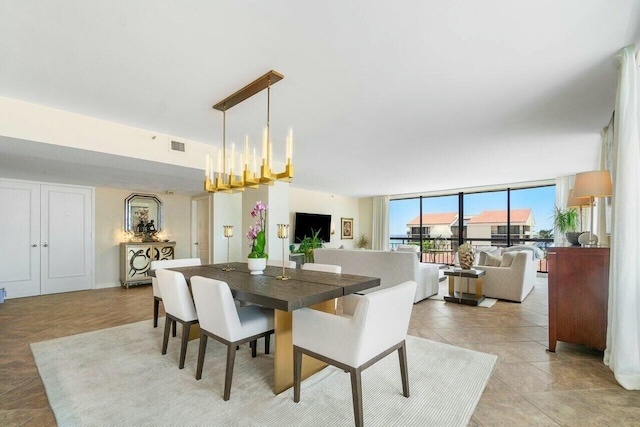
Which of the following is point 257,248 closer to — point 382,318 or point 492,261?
point 382,318

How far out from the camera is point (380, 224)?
10289 millimetres

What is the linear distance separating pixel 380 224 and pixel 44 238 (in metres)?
8.49

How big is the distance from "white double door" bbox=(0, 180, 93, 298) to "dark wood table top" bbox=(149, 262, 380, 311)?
15.0 ft

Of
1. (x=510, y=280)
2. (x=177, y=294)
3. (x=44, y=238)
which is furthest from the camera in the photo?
(x=44, y=238)

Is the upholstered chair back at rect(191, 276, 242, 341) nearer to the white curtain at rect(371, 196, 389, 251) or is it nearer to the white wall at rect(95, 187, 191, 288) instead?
the white wall at rect(95, 187, 191, 288)

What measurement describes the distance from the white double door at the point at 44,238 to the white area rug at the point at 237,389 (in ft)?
11.6

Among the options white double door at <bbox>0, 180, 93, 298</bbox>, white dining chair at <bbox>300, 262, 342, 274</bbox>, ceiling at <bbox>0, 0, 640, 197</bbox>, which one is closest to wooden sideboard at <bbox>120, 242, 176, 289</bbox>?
white double door at <bbox>0, 180, 93, 298</bbox>

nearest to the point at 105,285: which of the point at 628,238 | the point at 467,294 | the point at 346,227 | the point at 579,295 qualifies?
the point at 346,227

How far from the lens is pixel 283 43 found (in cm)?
201

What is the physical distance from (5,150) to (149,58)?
2374mm

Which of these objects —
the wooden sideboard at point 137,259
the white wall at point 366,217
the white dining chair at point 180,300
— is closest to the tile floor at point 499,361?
the white dining chair at point 180,300

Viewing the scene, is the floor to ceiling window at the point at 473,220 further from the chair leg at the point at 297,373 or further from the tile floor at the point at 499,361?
the chair leg at the point at 297,373

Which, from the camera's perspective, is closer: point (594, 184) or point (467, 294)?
point (594, 184)

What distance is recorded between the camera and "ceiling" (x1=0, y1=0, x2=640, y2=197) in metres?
1.74
